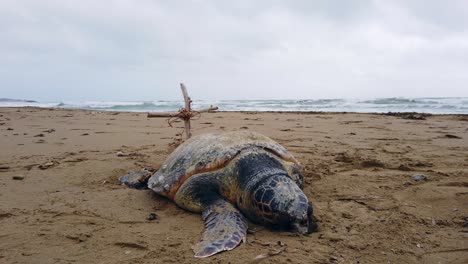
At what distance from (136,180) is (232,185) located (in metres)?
1.35

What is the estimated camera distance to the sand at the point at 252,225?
6.82ft

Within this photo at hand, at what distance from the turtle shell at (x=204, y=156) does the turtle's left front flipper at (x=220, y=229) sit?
37cm

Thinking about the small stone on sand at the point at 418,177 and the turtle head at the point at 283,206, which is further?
the small stone on sand at the point at 418,177

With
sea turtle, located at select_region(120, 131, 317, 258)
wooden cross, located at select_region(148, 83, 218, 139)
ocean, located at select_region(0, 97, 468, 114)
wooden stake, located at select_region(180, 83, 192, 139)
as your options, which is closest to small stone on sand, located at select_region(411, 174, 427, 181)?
sea turtle, located at select_region(120, 131, 317, 258)

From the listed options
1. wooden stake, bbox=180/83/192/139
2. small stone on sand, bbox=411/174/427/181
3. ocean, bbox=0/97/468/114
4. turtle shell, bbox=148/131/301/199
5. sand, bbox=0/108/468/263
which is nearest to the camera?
sand, bbox=0/108/468/263

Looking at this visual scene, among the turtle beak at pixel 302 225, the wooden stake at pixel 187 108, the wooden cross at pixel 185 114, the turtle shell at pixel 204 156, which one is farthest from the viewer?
the wooden stake at pixel 187 108

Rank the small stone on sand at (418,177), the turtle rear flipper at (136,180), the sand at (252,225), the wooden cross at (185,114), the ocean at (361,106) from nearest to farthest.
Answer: the sand at (252,225)
the small stone on sand at (418,177)
the turtle rear flipper at (136,180)
the wooden cross at (185,114)
the ocean at (361,106)

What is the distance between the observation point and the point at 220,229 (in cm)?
236

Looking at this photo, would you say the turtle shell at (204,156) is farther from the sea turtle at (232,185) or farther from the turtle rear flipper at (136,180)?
the turtle rear flipper at (136,180)

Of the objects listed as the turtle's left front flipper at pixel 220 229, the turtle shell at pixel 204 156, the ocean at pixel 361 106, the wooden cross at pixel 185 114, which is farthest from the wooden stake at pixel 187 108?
the ocean at pixel 361 106

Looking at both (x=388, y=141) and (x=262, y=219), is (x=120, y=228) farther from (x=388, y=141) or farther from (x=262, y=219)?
(x=388, y=141)

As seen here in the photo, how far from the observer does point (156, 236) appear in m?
2.36

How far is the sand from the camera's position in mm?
2080

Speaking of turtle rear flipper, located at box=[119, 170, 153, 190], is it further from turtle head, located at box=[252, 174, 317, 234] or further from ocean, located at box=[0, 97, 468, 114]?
ocean, located at box=[0, 97, 468, 114]
